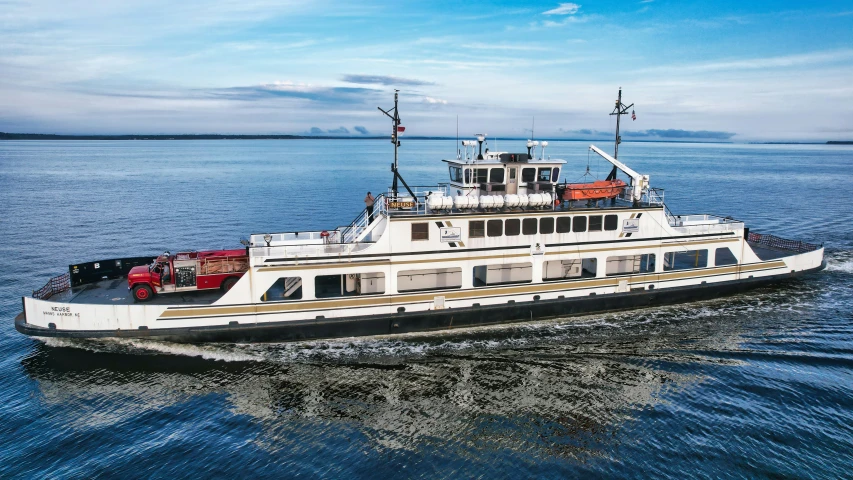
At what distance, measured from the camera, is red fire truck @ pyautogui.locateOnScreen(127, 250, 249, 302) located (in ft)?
65.5

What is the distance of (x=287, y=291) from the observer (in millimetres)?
21125

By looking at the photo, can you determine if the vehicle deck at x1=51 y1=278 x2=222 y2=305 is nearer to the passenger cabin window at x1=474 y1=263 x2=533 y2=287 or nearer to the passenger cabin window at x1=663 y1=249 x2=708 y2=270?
the passenger cabin window at x1=474 y1=263 x2=533 y2=287

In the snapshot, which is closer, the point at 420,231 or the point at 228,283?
the point at 228,283

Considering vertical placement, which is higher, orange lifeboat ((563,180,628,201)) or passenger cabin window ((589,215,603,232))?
orange lifeboat ((563,180,628,201))

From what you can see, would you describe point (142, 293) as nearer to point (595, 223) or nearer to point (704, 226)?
point (595, 223)

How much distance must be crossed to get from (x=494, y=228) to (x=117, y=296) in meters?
15.0

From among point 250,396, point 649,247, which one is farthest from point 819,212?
point 250,396

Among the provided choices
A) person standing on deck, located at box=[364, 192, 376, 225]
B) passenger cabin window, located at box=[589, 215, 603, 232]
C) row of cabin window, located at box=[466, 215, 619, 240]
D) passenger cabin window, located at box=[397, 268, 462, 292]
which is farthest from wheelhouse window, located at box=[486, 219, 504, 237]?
person standing on deck, located at box=[364, 192, 376, 225]

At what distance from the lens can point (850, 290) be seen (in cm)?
2639

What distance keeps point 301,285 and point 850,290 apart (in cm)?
2662

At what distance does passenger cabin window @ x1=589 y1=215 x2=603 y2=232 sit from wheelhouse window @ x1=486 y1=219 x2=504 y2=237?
4144 mm

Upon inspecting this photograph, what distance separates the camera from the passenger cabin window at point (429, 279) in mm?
21312

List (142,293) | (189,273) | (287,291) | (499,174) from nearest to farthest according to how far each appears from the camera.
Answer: (142,293)
(189,273)
(287,291)
(499,174)

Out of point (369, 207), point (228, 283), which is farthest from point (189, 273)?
point (369, 207)
